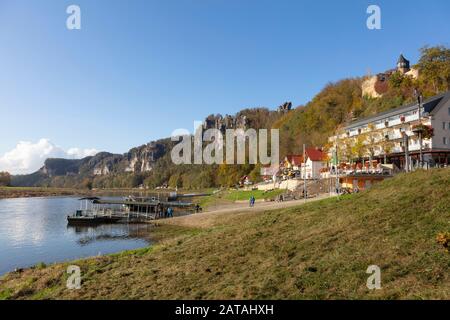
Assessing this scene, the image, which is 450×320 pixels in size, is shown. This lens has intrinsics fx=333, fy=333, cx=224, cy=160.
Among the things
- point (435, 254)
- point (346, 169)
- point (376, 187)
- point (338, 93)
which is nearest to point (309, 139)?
point (338, 93)

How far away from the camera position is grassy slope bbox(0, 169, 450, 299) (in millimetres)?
10966

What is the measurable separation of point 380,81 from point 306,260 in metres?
127

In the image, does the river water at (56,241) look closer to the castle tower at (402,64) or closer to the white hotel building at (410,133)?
the white hotel building at (410,133)

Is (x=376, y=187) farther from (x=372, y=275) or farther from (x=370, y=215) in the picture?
(x=372, y=275)

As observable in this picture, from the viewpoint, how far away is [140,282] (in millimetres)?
14148

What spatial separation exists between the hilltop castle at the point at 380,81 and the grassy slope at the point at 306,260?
10434 cm

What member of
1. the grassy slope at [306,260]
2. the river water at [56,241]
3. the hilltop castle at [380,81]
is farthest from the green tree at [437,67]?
the river water at [56,241]

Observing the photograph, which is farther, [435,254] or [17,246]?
[17,246]

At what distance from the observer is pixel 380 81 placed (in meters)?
123

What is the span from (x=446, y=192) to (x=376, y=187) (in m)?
5.90

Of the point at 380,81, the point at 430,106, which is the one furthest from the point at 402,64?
the point at 430,106

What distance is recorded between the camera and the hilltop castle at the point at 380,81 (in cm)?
11274

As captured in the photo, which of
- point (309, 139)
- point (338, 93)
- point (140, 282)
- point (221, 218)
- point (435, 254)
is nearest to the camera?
point (435, 254)

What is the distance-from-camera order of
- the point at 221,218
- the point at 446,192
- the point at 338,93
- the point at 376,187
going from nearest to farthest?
the point at 446,192 → the point at 376,187 → the point at 221,218 → the point at 338,93
